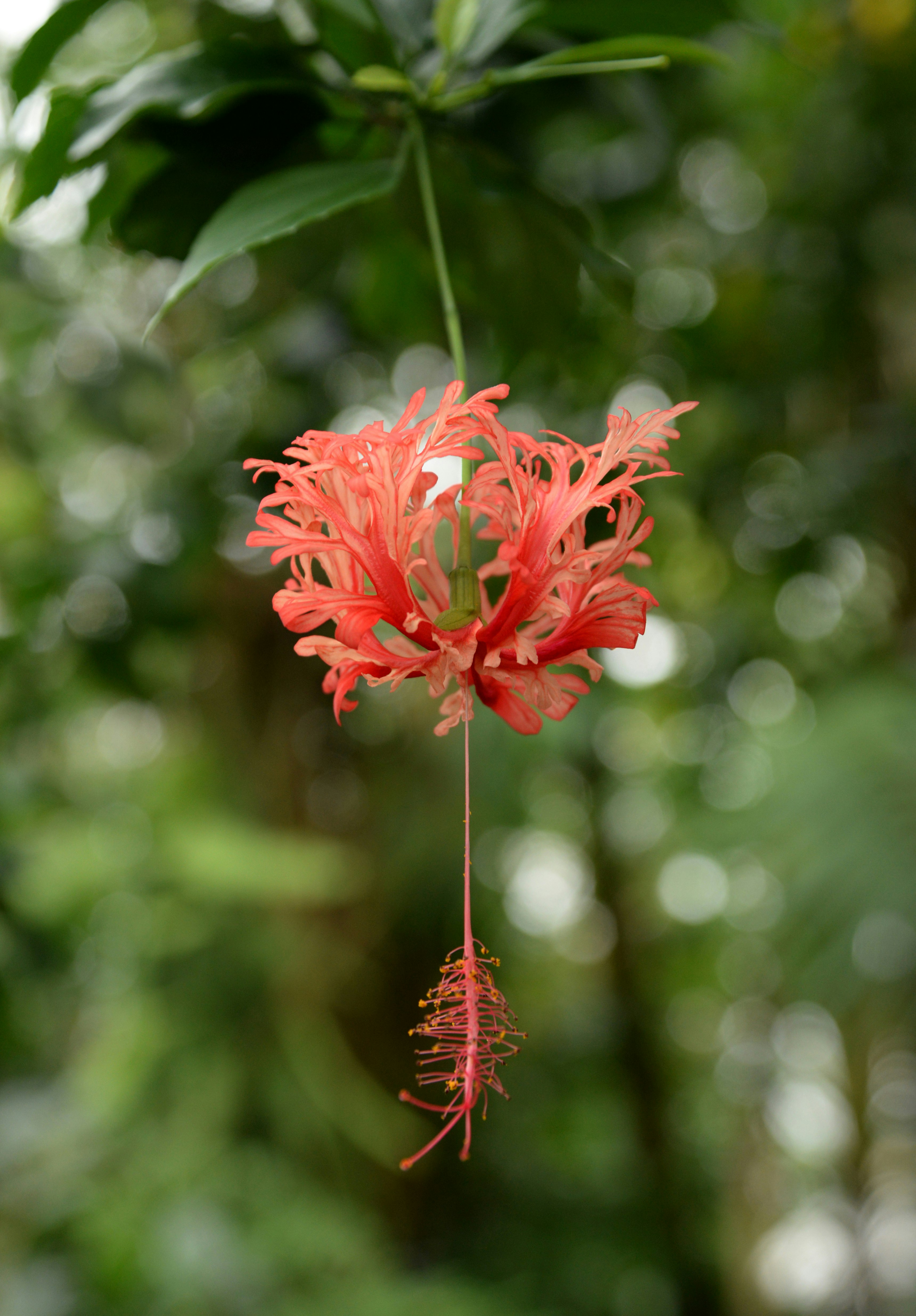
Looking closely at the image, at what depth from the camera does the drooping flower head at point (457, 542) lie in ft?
1.44

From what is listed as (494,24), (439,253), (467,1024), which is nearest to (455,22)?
(494,24)

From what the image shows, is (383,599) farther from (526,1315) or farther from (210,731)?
(526,1315)

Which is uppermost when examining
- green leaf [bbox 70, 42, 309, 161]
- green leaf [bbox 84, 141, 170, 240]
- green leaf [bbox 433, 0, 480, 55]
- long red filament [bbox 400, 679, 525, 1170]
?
green leaf [bbox 70, 42, 309, 161]

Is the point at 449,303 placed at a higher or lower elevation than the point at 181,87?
lower

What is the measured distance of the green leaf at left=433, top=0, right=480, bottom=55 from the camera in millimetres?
535

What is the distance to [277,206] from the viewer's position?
1.63 feet

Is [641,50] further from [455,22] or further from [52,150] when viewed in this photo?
[52,150]

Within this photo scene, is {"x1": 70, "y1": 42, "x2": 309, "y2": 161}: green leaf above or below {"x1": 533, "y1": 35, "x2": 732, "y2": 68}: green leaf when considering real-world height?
above

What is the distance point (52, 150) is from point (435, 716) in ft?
6.52

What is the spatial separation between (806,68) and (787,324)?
3.36ft

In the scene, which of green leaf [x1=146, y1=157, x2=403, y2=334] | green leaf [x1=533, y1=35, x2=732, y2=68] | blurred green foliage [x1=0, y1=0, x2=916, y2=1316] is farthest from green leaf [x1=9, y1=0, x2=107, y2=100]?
green leaf [x1=533, y1=35, x2=732, y2=68]

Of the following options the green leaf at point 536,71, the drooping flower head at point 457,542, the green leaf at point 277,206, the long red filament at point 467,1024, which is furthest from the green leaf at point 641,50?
the long red filament at point 467,1024

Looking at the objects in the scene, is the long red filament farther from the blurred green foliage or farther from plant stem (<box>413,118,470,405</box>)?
the blurred green foliage

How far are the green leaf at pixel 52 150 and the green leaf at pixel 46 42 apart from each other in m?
0.01
